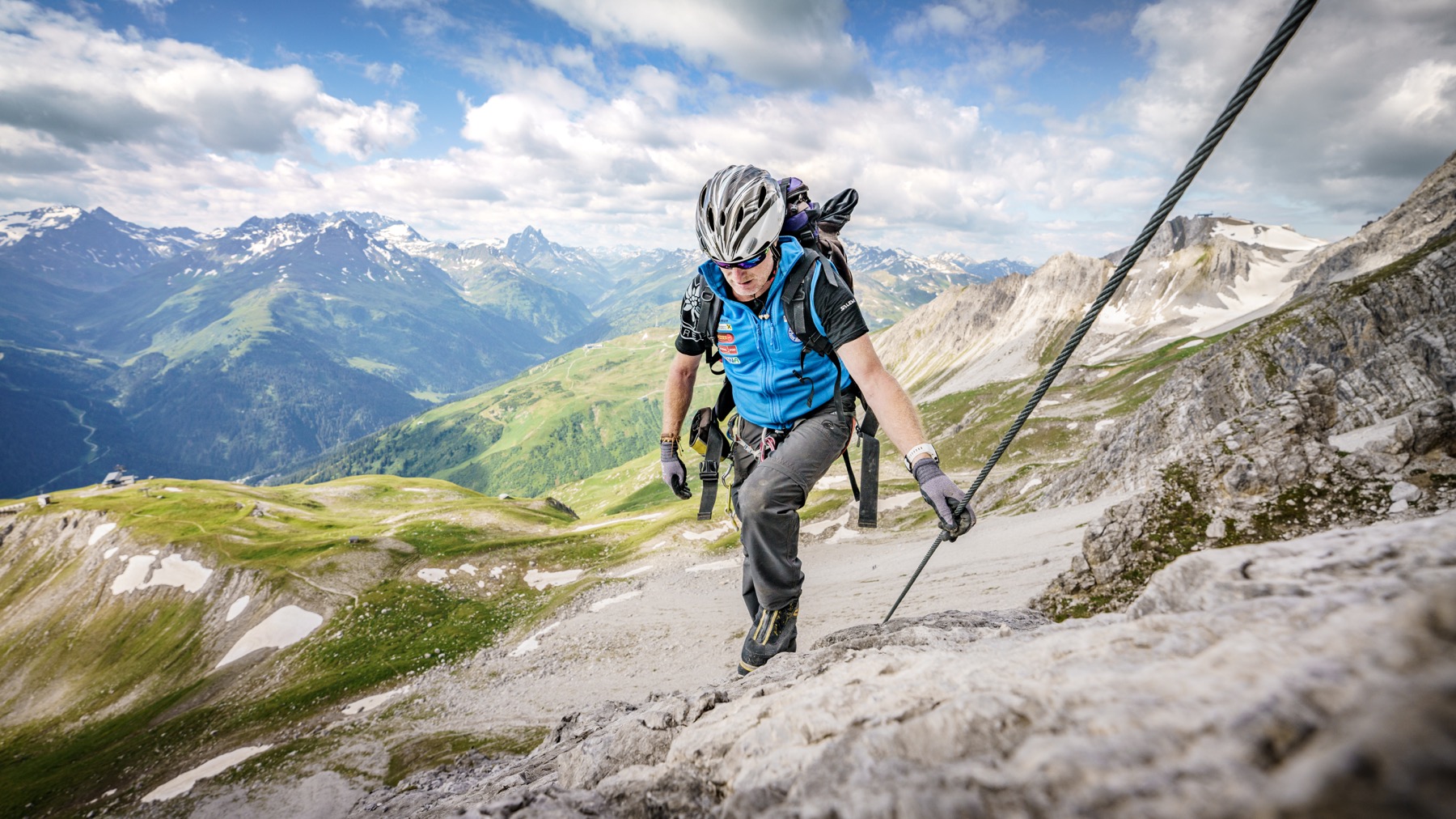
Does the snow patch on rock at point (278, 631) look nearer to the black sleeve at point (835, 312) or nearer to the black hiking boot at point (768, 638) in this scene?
the black hiking boot at point (768, 638)

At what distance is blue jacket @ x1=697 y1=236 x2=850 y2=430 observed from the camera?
22.7 feet

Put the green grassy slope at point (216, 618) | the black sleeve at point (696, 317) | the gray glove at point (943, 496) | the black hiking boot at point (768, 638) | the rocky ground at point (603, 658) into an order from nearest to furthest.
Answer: the gray glove at point (943, 496) < the black hiking boot at point (768, 638) < the black sleeve at point (696, 317) < the rocky ground at point (603, 658) < the green grassy slope at point (216, 618)

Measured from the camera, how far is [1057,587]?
9758 millimetres

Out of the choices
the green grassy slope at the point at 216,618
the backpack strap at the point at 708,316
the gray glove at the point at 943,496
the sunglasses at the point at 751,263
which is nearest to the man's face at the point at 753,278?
the sunglasses at the point at 751,263

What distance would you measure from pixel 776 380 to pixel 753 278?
1302 millimetres

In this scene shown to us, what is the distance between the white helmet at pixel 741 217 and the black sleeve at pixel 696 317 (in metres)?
0.67

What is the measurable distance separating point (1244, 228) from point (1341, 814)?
257 meters

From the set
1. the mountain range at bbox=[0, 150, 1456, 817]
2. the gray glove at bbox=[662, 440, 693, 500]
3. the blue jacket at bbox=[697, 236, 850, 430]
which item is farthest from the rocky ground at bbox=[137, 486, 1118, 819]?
the blue jacket at bbox=[697, 236, 850, 430]

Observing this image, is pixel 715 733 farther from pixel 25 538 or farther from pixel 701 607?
pixel 25 538

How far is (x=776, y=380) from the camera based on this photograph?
7184 mm

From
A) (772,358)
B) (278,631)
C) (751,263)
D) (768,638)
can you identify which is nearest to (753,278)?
(751,263)

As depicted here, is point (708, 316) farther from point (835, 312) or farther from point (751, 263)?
point (835, 312)

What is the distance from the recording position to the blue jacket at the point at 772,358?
272 inches

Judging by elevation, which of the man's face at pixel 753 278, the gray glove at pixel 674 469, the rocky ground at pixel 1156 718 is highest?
the man's face at pixel 753 278
